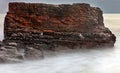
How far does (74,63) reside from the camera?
16203mm

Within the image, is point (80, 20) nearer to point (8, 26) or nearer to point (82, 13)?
point (82, 13)

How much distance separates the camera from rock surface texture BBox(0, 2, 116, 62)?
700 inches

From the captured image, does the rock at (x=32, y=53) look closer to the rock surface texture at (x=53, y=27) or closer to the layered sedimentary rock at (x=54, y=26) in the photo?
the rock surface texture at (x=53, y=27)

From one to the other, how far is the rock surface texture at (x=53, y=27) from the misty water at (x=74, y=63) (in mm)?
406

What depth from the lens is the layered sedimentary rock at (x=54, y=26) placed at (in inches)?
702

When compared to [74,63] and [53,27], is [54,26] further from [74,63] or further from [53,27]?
[74,63]

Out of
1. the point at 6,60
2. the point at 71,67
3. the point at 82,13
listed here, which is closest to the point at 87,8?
the point at 82,13

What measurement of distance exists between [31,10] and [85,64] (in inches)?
174

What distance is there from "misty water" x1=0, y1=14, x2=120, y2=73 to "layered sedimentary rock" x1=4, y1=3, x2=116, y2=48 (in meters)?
0.45

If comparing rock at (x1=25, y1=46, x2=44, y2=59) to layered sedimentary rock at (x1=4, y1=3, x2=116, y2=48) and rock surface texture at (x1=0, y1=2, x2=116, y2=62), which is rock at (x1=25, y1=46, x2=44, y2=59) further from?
layered sedimentary rock at (x1=4, y1=3, x2=116, y2=48)

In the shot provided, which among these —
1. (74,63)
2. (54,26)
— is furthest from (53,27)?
(74,63)

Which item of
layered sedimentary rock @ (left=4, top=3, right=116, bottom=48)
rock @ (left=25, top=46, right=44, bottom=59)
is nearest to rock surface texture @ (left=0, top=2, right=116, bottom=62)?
layered sedimentary rock @ (left=4, top=3, right=116, bottom=48)

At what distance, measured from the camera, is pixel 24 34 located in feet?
58.5

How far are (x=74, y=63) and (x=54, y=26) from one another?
288cm
